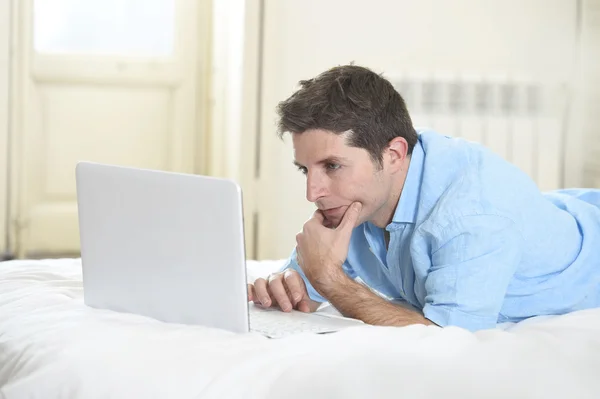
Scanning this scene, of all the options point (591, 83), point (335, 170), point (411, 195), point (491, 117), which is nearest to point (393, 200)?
point (411, 195)

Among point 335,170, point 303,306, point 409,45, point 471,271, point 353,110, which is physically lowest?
point 303,306

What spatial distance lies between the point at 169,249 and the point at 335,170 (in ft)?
1.21

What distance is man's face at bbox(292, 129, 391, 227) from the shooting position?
1621mm

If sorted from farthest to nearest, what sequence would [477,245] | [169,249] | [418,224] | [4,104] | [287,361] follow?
[4,104]
[418,224]
[477,245]
[169,249]
[287,361]

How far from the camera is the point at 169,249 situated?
4.59 feet

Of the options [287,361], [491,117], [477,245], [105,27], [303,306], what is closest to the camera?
[287,361]

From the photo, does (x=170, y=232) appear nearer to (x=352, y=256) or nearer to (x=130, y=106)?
(x=352, y=256)

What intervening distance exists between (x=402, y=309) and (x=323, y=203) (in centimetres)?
25

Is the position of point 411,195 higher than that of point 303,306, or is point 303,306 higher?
point 411,195

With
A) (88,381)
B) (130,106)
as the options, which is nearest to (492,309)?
(88,381)

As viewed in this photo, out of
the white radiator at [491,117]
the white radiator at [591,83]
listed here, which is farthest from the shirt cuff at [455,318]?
the white radiator at [591,83]

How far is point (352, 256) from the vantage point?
192 centimetres

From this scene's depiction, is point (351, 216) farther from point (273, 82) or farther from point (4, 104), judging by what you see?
point (4, 104)

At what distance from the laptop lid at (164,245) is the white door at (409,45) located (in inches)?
91.3
